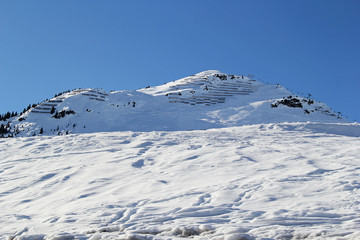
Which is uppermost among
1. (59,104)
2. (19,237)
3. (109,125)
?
(59,104)

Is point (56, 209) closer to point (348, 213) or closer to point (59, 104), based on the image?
point (348, 213)

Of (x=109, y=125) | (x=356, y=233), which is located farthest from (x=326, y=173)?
(x=109, y=125)

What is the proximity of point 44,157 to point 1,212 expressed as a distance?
7514mm

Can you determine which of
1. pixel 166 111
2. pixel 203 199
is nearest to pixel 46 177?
pixel 203 199

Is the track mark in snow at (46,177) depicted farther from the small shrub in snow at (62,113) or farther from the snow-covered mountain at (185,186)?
the small shrub in snow at (62,113)

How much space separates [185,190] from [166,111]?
36512 mm

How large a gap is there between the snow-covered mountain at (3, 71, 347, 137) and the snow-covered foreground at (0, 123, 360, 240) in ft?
66.2

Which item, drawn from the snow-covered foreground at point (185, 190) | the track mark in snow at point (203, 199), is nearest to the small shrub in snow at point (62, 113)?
the snow-covered foreground at point (185, 190)

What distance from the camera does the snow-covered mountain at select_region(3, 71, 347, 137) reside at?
126ft

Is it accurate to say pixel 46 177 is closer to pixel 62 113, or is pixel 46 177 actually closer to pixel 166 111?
pixel 62 113

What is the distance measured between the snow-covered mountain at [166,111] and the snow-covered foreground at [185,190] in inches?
794

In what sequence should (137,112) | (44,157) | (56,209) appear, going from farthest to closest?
(137,112) → (44,157) → (56,209)

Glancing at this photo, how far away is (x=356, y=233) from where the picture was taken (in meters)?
5.48

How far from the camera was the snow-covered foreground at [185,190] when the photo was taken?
646 centimetres
